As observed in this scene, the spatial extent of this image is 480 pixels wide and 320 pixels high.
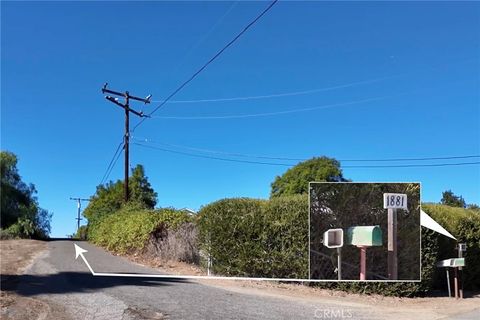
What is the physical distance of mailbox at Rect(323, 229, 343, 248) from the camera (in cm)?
1003

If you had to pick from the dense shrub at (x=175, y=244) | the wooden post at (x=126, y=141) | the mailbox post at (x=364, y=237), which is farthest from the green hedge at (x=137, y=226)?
the mailbox post at (x=364, y=237)

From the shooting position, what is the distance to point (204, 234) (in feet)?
56.8

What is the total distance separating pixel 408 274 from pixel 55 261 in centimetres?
1145

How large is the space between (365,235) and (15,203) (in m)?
23.6

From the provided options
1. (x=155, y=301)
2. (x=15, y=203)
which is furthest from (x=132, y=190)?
(x=155, y=301)

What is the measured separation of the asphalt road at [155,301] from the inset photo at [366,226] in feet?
3.67

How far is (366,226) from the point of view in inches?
372

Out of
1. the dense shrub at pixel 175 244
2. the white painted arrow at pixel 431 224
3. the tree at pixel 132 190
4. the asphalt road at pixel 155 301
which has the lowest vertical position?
the asphalt road at pixel 155 301

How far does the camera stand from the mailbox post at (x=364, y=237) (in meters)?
9.54

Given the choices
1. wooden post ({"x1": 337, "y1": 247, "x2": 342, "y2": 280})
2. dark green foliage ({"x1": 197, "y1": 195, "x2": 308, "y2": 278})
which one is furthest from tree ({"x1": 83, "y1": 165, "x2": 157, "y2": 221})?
wooden post ({"x1": 337, "y1": 247, "x2": 342, "y2": 280})

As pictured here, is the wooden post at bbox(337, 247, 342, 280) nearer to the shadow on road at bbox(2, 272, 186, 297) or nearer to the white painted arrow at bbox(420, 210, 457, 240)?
the white painted arrow at bbox(420, 210, 457, 240)

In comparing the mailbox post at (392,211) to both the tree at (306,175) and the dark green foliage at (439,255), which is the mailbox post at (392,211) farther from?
the tree at (306,175)

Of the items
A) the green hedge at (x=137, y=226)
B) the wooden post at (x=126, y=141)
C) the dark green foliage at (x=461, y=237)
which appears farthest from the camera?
the wooden post at (x=126, y=141)

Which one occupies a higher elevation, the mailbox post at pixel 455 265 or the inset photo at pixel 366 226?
the inset photo at pixel 366 226
